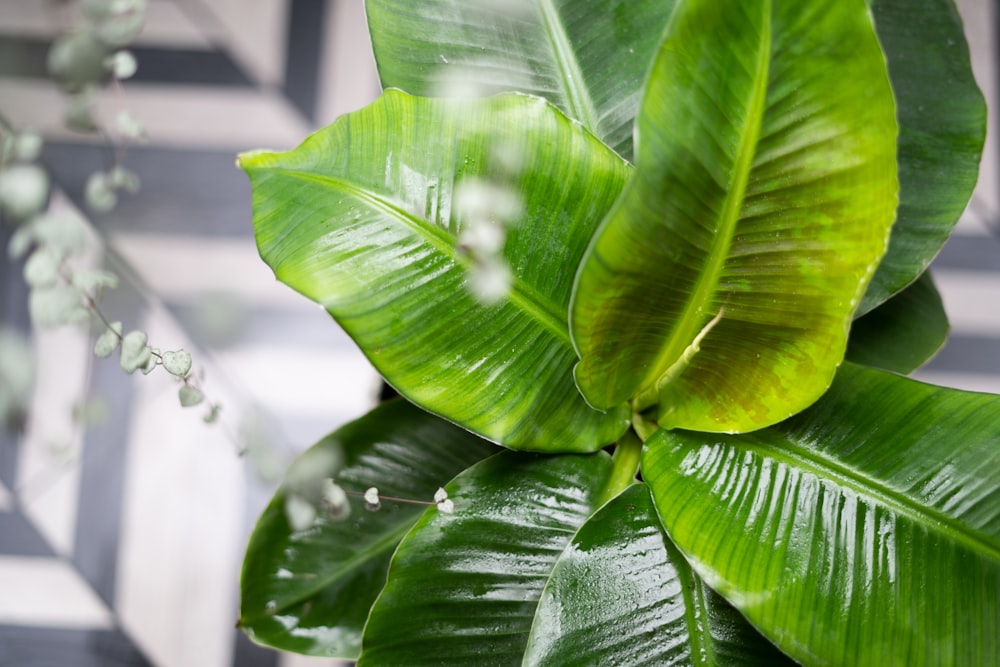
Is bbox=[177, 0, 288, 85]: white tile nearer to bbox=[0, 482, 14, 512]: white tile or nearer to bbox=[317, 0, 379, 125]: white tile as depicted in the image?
bbox=[317, 0, 379, 125]: white tile

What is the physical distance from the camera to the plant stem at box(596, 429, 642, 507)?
573 mm

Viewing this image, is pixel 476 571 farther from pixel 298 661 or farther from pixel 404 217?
pixel 298 661

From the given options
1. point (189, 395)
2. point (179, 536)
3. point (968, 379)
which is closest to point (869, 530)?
point (189, 395)

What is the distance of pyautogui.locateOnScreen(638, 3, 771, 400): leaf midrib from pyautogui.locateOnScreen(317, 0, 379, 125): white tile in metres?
0.73

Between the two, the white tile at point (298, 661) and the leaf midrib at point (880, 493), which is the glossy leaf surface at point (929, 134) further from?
the white tile at point (298, 661)

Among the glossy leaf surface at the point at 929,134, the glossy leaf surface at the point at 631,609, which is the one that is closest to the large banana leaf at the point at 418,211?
the glossy leaf surface at the point at 631,609

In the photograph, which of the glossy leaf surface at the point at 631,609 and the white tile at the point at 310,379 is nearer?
the glossy leaf surface at the point at 631,609

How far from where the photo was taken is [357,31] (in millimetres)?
1104

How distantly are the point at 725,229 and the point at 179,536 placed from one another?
901 mm

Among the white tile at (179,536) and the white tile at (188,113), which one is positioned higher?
the white tile at (188,113)

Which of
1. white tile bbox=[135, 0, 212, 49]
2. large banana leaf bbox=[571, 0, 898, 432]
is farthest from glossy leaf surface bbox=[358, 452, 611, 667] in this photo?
white tile bbox=[135, 0, 212, 49]

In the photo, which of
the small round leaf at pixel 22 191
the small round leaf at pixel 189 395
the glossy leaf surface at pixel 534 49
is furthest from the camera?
the glossy leaf surface at pixel 534 49

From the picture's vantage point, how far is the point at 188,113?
1099 millimetres

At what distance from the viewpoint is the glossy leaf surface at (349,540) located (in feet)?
2.00
